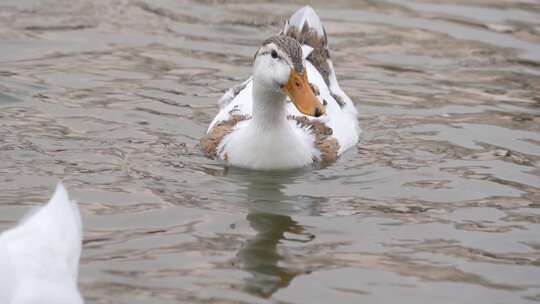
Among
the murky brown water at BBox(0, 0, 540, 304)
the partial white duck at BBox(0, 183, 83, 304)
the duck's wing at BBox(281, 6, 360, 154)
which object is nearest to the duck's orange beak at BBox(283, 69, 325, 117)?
the murky brown water at BBox(0, 0, 540, 304)

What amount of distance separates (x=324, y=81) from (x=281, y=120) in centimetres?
167

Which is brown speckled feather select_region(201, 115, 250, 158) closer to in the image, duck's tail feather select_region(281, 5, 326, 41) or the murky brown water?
the murky brown water

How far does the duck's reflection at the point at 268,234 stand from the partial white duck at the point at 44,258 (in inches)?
69.5

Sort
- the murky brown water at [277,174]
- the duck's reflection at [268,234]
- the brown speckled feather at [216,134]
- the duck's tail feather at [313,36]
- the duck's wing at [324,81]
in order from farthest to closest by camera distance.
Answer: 1. the duck's tail feather at [313,36]
2. the duck's wing at [324,81]
3. the brown speckled feather at [216,134]
4. the murky brown water at [277,174]
5. the duck's reflection at [268,234]

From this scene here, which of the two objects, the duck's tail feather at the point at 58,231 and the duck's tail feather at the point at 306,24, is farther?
the duck's tail feather at the point at 306,24

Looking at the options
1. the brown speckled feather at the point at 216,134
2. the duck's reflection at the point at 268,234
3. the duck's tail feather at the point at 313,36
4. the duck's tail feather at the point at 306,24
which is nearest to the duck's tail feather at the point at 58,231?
the duck's reflection at the point at 268,234

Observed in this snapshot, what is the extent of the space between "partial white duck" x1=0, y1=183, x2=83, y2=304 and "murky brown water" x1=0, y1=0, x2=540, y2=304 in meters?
1.19

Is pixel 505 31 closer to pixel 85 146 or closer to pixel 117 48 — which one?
pixel 117 48

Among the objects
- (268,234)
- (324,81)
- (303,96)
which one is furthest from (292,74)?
(324,81)

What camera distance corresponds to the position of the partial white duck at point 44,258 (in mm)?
6684

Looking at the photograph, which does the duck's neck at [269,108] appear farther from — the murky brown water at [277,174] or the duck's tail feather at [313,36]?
the duck's tail feather at [313,36]

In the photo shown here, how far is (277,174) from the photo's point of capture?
36.1ft

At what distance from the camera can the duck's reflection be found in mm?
8586

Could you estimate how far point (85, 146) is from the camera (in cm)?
1130
